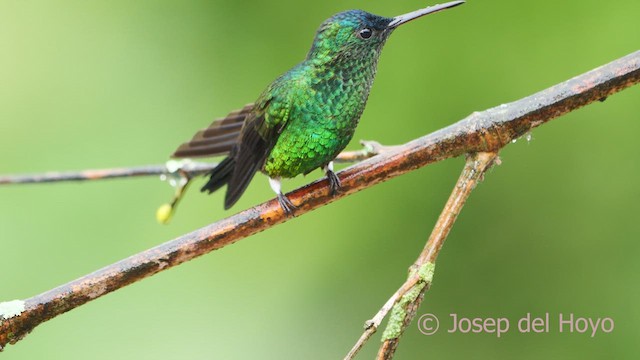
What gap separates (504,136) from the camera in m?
1.92

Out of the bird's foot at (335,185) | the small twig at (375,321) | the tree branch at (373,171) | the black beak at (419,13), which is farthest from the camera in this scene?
the bird's foot at (335,185)

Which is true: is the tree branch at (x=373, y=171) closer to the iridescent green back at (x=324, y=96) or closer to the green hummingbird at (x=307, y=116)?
the green hummingbird at (x=307, y=116)

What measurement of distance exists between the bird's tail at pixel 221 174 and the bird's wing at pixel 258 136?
7cm

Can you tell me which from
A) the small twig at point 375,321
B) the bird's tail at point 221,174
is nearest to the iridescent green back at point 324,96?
the bird's tail at point 221,174

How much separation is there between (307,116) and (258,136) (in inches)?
8.9

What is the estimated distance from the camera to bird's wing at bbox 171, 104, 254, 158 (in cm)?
257

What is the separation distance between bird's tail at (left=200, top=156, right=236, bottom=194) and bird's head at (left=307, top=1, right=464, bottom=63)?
569mm

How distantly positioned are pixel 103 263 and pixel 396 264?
130 cm

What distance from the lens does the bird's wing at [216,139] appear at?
257 centimetres

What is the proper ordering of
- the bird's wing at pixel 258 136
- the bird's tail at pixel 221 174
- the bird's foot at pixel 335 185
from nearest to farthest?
1. the bird's foot at pixel 335 185
2. the bird's wing at pixel 258 136
3. the bird's tail at pixel 221 174

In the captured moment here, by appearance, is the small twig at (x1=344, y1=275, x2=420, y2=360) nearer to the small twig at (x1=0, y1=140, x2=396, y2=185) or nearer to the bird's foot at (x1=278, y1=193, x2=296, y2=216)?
the bird's foot at (x1=278, y1=193, x2=296, y2=216)

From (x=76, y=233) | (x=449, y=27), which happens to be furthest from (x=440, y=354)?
(x=76, y=233)

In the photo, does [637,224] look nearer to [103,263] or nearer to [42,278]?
[103,263]

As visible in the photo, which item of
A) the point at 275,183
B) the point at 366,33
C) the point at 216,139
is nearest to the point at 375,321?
the point at 366,33
